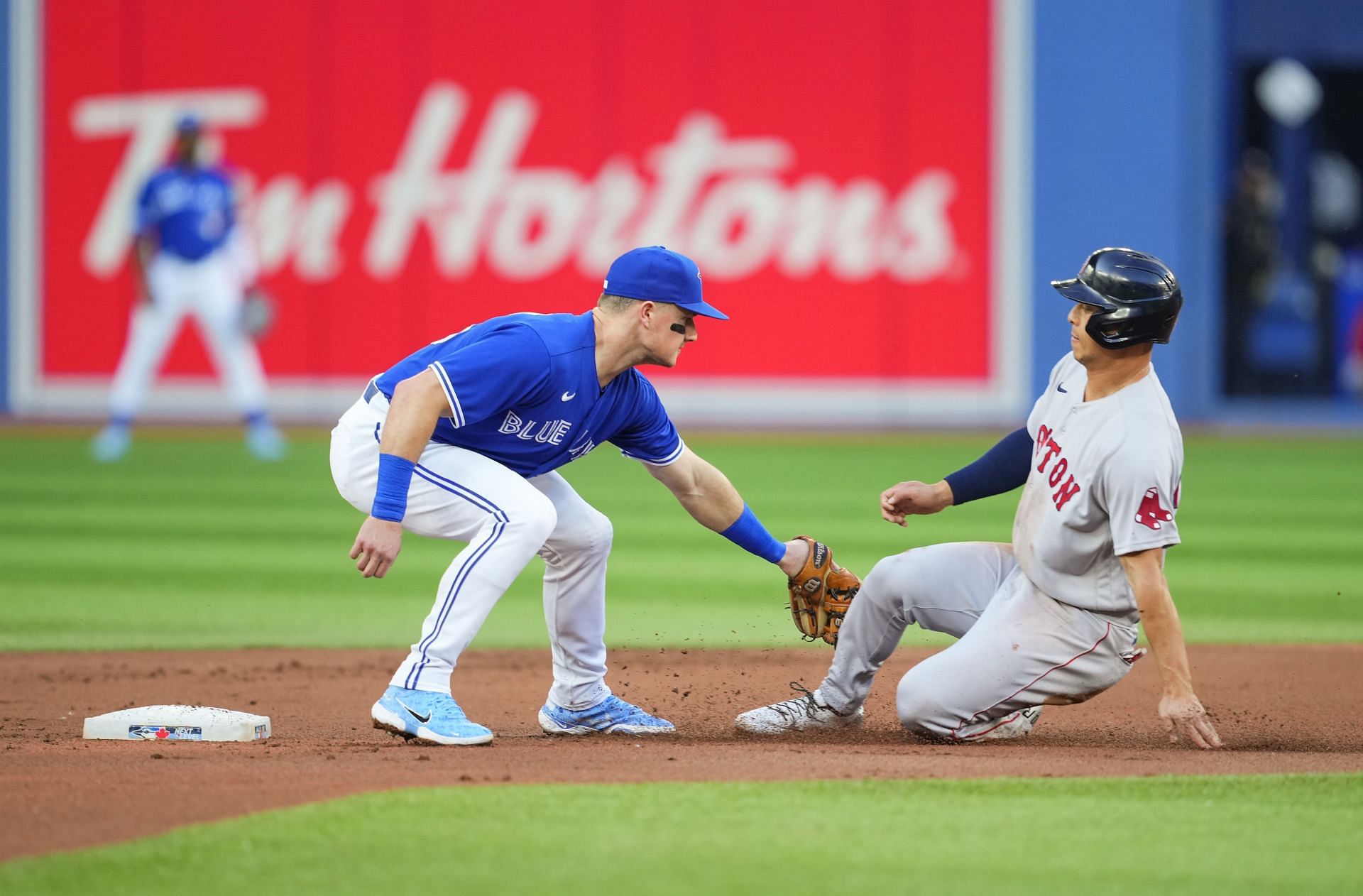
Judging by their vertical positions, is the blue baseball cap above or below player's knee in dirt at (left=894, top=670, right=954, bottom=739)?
above

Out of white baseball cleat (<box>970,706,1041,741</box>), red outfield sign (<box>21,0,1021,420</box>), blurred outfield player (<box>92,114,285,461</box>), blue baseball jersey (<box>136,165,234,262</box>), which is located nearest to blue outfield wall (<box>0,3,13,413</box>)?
red outfield sign (<box>21,0,1021,420</box>)

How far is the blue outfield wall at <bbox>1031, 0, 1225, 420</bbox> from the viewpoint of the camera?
18047mm

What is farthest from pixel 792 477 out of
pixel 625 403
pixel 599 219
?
pixel 625 403

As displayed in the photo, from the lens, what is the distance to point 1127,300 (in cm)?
441

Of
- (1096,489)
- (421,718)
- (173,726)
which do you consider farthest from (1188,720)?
(173,726)

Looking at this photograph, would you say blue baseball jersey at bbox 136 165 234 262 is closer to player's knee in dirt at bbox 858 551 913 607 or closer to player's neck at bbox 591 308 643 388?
player's neck at bbox 591 308 643 388

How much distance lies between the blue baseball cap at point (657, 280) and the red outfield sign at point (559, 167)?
523 inches

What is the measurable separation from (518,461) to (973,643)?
4.31ft

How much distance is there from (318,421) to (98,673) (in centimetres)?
1183

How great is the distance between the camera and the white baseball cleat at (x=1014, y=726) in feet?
16.0

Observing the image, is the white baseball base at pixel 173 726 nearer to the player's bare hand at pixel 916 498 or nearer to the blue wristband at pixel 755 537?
the blue wristband at pixel 755 537

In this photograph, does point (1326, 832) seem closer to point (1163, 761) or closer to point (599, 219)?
point (1163, 761)

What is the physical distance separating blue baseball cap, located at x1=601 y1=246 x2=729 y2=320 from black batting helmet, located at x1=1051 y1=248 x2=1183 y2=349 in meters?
0.94

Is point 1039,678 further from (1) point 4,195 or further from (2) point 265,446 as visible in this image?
(1) point 4,195
